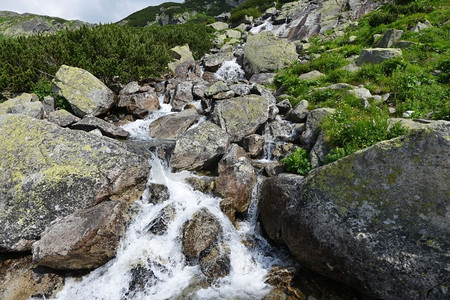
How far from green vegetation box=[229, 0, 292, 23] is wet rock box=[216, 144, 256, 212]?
43.1 meters

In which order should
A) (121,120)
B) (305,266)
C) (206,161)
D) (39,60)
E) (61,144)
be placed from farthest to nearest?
(39,60), (121,120), (206,161), (61,144), (305,266)

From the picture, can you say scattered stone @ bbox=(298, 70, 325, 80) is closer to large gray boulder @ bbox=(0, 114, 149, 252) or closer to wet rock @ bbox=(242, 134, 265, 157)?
wet rock @ bbox=(242, 134, 265, 157)


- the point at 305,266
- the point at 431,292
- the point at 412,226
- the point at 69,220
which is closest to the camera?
the point at 431,292

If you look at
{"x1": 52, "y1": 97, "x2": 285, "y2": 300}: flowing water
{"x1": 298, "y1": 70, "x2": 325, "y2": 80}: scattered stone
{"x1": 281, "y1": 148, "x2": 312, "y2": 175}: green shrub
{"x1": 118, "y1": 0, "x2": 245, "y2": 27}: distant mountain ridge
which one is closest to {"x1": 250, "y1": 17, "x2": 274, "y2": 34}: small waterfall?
{"x1": 298, "y1": 70, "x2": 325, "y2": 80}: scattered stone

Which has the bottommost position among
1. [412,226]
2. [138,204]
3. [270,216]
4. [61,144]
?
[270,216]

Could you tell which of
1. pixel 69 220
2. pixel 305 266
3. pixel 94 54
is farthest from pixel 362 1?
pixel 69 220

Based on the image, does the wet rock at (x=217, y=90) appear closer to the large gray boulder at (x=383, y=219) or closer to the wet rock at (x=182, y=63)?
the wet rock at (x=182, y=63)

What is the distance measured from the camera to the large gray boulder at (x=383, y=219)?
171 inches

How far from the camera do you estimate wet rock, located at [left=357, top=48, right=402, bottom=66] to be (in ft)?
42.6

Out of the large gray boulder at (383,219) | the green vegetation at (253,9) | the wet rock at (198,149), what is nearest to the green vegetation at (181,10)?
the green vegetation at (253,9)

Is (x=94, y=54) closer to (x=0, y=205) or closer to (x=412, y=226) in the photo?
(x=0, y=205)

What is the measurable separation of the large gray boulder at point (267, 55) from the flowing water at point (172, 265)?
1473cm

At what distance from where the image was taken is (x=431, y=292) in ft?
13.7

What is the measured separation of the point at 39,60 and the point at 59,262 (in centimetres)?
1499
